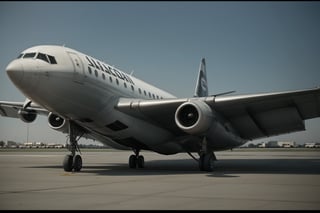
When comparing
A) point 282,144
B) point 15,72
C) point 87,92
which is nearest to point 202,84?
point 87,92

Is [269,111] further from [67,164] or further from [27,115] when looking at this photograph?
[27,115]

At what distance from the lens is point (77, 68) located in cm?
1560

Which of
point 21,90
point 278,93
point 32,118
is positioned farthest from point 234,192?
point 32,118

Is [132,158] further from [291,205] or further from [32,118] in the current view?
[291,205]

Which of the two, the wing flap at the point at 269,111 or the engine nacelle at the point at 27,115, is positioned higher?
the engine nacelle at the point at 27,115

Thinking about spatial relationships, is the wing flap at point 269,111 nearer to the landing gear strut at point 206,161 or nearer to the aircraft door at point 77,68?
the landing gear strut at point 206,161

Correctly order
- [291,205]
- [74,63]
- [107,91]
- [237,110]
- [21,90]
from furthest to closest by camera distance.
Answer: [237,110] < [107,91] < [74,63] < [21,90] < [291,205]

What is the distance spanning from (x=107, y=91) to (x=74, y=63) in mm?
2267

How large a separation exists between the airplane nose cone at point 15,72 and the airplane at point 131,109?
4cm

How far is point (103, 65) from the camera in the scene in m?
18.1

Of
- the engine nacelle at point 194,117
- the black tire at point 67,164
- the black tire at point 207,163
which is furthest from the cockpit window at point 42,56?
the black tire at point 207,163

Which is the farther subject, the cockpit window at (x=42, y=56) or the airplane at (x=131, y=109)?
the airplane at (x=131, y=109)

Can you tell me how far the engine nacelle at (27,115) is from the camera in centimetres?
2061

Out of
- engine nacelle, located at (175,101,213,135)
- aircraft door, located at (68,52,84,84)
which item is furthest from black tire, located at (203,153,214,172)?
aircraft door, located at (68,52,84,84)
